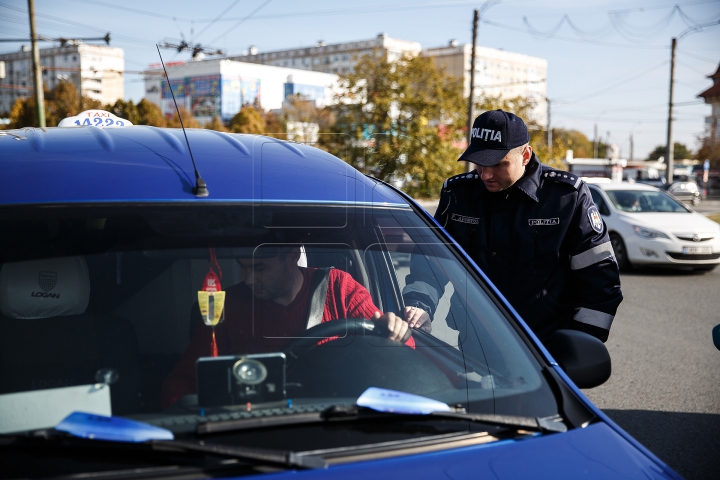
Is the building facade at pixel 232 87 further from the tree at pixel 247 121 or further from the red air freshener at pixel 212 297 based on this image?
the red air freshener at pixel 212 297

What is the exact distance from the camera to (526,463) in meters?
1.58

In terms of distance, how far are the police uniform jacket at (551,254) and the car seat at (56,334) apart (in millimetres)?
1733

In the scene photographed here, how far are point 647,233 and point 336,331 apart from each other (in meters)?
11.0

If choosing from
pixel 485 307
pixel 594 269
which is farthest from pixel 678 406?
pixel 485 307

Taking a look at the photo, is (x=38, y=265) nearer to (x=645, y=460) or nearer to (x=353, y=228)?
(x=353, y=228)

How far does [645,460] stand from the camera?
1696 millimetres

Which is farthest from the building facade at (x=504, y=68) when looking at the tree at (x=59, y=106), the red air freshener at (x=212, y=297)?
the red air freshener at (x=212, y=297)

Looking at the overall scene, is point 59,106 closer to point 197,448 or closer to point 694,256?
point 694,256

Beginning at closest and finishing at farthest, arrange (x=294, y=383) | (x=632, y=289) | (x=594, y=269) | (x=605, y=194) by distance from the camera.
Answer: (x=294, y=383)
(x=594, y=269)
(x=632, y=289)
(x=605, y=194)

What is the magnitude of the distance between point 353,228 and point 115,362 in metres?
0.81

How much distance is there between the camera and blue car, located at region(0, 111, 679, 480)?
157 centimetres

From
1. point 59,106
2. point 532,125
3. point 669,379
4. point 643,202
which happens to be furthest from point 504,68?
point 669,379

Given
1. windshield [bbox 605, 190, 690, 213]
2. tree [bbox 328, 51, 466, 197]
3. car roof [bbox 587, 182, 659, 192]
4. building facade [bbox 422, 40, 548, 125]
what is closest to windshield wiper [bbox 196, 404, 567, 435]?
windshield [bbox 605, 190, 690, 213]

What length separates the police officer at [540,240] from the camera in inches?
121
